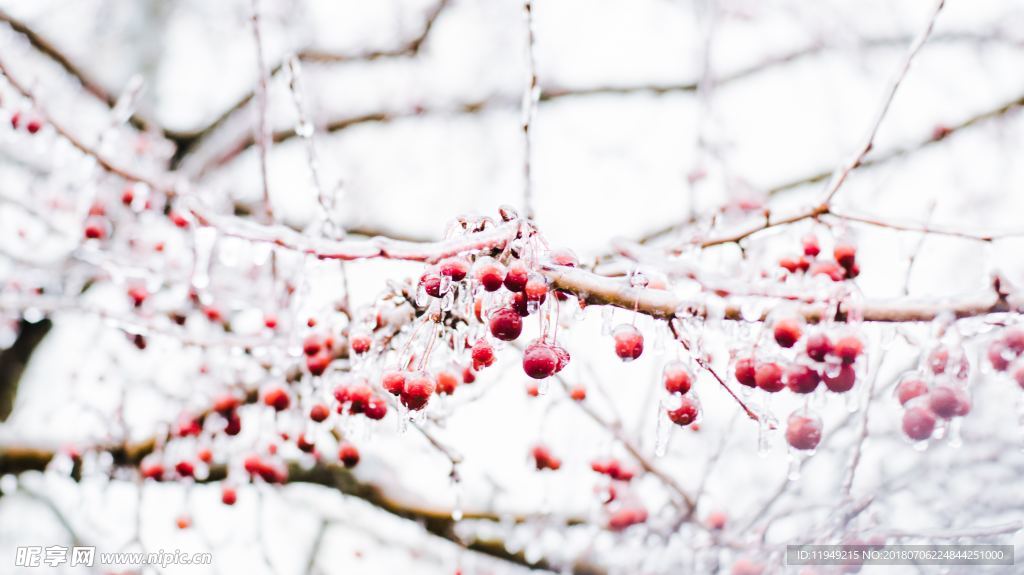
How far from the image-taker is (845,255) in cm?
185

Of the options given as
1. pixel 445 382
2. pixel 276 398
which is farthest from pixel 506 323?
pixel 276 398

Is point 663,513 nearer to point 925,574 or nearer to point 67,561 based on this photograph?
point 925,574

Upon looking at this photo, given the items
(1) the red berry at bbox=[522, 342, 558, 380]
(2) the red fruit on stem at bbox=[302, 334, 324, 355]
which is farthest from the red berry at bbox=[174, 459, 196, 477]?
(1) the red berry at bbox=[522, 342, 558, 380]

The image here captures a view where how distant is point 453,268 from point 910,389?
1.08 metres

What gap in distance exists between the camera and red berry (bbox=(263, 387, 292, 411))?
8.20 ft

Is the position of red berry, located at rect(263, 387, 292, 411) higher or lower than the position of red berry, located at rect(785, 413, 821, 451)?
higher

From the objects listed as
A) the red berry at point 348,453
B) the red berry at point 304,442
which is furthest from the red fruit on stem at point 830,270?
the red berry at point 304,442

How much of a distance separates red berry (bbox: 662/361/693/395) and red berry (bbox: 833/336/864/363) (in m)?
0.35

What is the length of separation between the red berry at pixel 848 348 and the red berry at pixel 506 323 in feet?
2.03

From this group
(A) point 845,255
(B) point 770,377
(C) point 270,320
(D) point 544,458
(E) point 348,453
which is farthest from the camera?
(D) point 544,458

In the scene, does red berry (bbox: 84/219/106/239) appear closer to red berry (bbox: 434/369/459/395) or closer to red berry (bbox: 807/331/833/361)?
red berry (bbox: 434/369/459/395)

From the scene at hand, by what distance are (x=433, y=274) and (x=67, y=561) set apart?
4515mm

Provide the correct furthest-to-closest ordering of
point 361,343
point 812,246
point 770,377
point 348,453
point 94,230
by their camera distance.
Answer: point 94,230 → point 348,453 → point 812,246 → point 361,343 → point 770,377

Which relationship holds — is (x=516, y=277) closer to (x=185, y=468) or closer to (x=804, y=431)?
(x=804, y=431)
